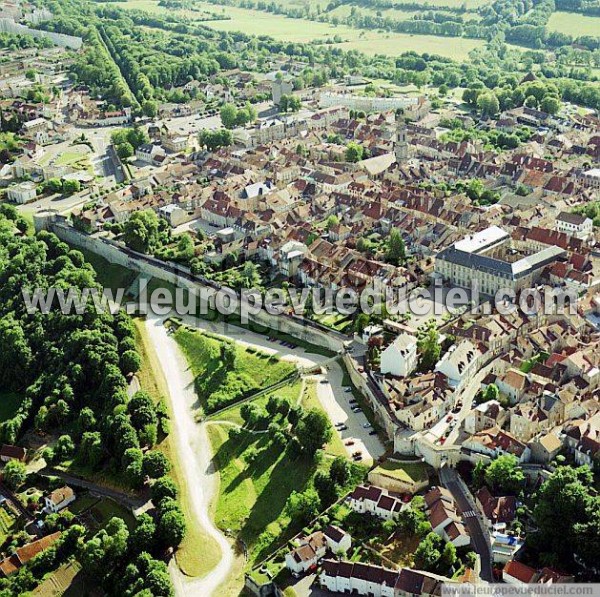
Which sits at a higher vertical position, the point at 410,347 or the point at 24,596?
the point at 410,347

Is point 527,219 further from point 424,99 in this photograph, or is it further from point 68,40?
point 68,40

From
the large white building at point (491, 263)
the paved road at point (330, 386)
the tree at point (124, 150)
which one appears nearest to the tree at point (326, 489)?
the paved road at point (330, 386)

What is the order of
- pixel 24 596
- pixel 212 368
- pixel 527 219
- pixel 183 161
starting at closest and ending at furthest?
pixel 24 596, pixel 212 368, pixel 527 219, pixel 183 161

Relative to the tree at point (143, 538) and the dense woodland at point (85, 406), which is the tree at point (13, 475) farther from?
the tree at point (143, 538)

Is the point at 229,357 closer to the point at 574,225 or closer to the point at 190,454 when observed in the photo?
the point at 190,454

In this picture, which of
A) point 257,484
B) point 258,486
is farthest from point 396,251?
point 258,486

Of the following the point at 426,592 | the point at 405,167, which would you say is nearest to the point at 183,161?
the point at 405,167
